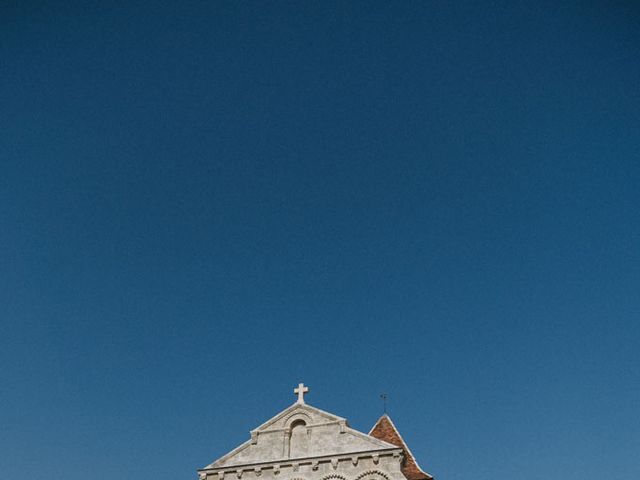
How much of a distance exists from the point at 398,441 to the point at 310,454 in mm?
4279

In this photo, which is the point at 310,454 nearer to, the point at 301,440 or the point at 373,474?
the point at 301,440

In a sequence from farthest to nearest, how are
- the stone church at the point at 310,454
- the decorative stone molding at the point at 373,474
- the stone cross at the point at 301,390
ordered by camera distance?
the stone cross at the point at 301,390 → the stone church at the point at 310,454 → the decorative stone molding at the point at 373,474

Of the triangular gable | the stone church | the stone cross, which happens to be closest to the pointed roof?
the stone church

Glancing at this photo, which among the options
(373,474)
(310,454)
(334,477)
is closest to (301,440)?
(310,454)

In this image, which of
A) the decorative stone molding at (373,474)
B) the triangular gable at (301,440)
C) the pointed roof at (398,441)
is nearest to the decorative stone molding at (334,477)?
the decorative stone molding at (373,474)

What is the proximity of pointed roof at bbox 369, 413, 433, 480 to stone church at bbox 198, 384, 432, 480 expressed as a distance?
4cm

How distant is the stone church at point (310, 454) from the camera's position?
22.6 m

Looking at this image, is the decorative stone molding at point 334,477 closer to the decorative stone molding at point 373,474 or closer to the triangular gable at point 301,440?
the decorative stone molding at point 373,474

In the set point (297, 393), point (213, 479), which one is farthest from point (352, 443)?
point (213, 479)

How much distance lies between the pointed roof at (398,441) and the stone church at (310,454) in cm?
4

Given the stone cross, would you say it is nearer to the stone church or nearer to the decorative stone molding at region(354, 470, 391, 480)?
the stone church

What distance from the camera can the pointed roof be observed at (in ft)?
78.1

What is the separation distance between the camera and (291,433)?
2469 centimetres

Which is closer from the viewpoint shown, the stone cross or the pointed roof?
the pointed roof
